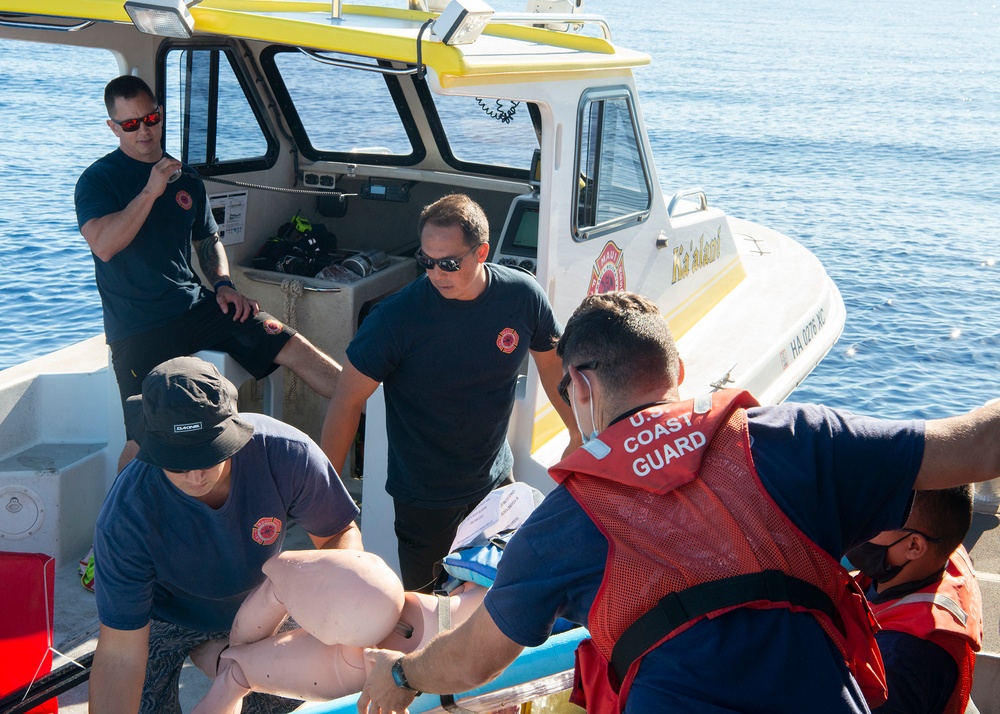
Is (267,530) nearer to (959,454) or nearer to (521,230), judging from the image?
(959,454)

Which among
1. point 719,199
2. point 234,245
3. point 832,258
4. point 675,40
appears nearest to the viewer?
point 234,245

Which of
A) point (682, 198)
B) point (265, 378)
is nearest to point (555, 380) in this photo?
Answer: point (265, 378)

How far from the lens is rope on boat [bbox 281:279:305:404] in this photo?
437cm

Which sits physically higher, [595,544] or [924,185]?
[595,544]

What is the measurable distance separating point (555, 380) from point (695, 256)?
6.27 feet

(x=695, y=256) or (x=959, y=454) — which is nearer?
(x=959, y=454)

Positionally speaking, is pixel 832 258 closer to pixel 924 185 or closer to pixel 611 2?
pixel 924 185

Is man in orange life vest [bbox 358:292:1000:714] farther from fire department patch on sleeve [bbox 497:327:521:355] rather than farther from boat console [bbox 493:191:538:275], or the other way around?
boat console [bbox 493:191:538:275]

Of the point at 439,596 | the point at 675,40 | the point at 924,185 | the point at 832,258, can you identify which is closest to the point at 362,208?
the point at 439,596

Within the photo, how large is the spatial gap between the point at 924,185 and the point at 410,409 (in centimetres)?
1853

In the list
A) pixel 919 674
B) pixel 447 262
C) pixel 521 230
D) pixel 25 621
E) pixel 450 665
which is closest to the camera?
pixel 450 665

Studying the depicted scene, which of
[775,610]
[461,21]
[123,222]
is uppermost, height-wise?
[461,21]

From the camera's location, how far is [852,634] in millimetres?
1766

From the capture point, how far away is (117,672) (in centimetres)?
234
